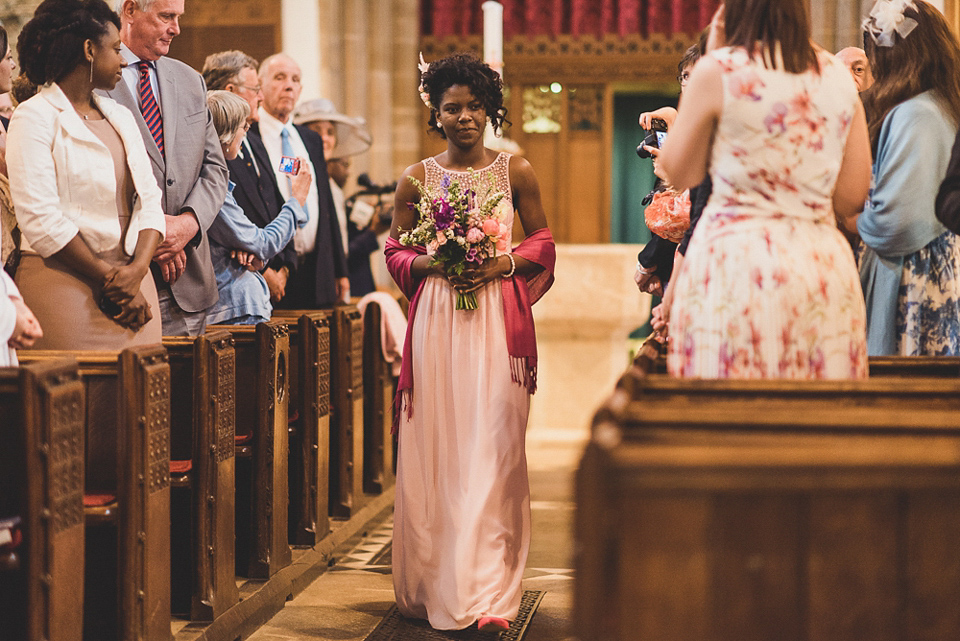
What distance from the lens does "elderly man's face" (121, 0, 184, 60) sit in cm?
375

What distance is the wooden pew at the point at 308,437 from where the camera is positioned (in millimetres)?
4234

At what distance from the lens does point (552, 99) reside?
28.1 ft

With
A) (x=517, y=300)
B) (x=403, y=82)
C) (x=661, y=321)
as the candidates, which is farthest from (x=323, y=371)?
(x=403, y=82)

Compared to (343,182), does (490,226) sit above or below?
below

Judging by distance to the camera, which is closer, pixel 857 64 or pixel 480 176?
pixel 480 176

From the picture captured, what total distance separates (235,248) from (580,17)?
16.6ft

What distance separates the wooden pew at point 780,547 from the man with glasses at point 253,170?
3.17 meters

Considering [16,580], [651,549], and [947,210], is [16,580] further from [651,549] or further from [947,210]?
[947,210]

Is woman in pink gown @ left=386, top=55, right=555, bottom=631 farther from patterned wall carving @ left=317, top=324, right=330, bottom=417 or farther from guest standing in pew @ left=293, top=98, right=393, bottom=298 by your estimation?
guest standing in pew @ left=293, top=98, right=393, bottom=298

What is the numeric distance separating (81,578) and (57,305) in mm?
841

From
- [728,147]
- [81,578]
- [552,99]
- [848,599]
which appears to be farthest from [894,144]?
[552,99]

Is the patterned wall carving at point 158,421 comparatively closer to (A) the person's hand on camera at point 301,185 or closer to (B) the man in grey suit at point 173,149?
(B) the man in grey suit at point 173,149

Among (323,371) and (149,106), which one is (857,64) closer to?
(323,371)

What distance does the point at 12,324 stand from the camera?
104 inches
